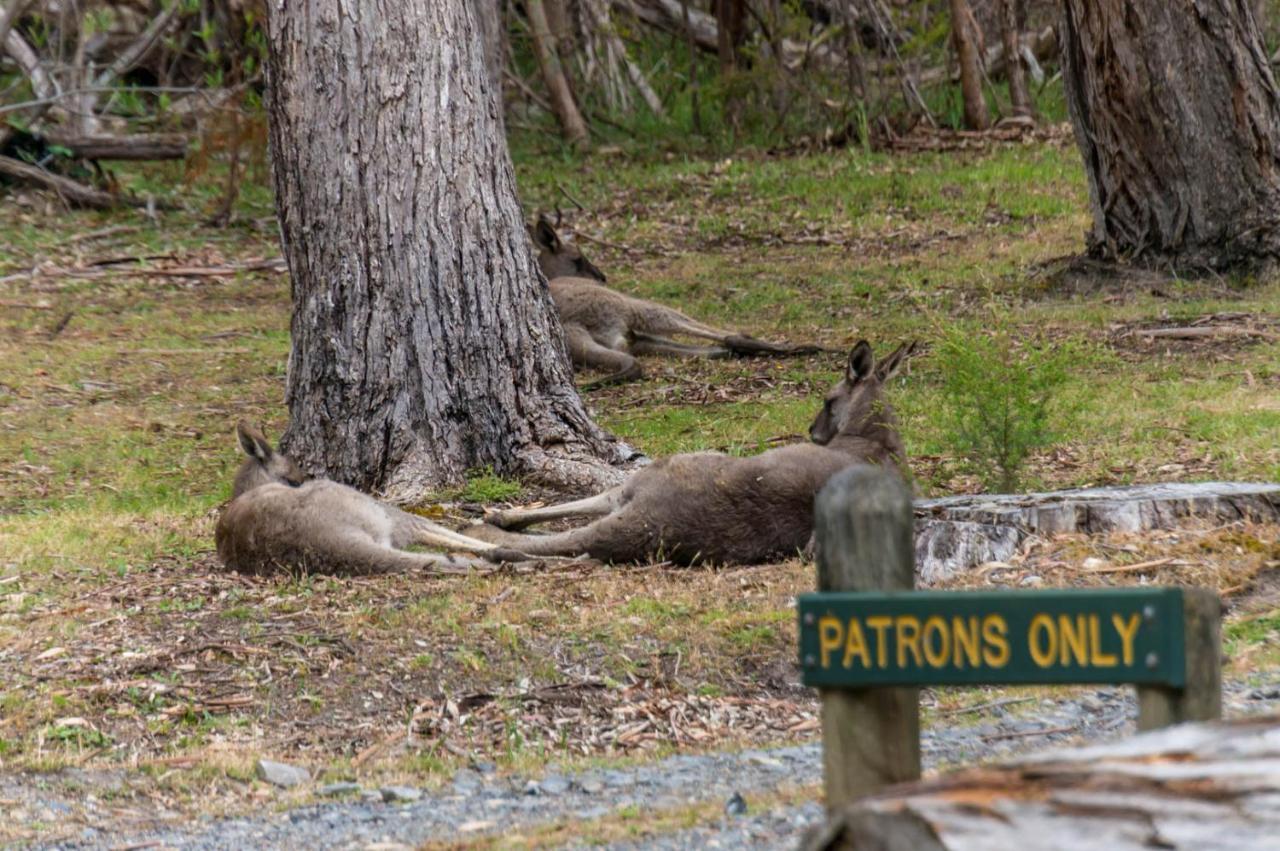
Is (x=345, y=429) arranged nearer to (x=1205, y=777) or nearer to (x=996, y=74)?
(x=1205, y=777)

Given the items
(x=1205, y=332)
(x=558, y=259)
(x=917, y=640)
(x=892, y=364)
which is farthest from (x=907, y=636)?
(x=558, y=259)

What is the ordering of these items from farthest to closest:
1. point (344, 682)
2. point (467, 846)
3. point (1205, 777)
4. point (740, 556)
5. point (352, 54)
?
point (352, 54), point (740, 556), point (344, 682), point (467, 846), point (1205, 777)

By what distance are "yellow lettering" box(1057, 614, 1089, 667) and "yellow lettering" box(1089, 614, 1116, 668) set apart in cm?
1

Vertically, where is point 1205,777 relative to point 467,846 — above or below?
above

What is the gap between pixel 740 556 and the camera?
7523 millimetres

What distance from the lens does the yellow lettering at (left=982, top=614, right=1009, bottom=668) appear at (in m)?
3.21

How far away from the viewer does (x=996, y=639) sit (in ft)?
10.5

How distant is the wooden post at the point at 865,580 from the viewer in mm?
3365

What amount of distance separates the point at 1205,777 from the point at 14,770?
388 cm

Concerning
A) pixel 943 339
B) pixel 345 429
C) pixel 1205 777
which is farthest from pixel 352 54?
pixel 1205 777

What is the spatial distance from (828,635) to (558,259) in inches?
457

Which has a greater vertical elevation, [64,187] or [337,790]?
[64,187]

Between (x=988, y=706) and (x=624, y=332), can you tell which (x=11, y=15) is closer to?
(x=624, y=332)

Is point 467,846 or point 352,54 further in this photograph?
point 352,54
